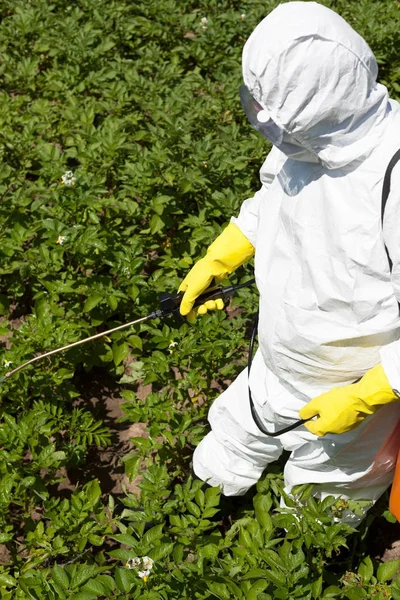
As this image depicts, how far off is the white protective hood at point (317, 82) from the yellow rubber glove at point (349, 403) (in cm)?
54

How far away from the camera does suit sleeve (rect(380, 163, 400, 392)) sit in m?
1.67

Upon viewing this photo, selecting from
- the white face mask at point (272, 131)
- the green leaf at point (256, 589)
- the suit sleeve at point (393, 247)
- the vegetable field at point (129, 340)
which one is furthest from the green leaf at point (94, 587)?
the white face mask at point (272, 131)

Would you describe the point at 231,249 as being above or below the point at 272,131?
below

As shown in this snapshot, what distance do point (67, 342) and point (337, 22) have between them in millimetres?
1638

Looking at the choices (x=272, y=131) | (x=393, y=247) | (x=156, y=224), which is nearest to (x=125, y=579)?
(x=393, y=247)

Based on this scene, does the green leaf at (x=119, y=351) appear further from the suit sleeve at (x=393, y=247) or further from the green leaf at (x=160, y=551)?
the suit sleeve at (x=393, y=247)

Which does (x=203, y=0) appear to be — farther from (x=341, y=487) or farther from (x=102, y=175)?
(x=341, y=487)

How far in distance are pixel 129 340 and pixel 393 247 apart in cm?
167

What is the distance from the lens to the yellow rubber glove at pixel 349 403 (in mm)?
1823

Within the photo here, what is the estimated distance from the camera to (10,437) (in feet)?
8.36

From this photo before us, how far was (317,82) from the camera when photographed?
5.36 feet

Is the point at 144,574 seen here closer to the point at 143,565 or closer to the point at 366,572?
the point at 143,565

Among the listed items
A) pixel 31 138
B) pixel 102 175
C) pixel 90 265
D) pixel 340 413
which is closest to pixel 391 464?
pixel 340 413

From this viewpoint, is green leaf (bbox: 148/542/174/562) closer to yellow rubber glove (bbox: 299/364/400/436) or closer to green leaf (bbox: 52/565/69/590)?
green leaf (bbox: 52/565/69/590)
